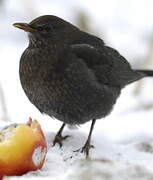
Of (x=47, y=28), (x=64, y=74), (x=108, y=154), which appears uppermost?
(x=47, y=28)

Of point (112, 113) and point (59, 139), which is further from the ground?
point (59, 139)

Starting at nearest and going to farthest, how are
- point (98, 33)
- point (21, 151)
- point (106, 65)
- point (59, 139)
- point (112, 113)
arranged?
point (21, 151) → point (59, 139) → point (106, 65) → point (112, 113) → point (98, 33)

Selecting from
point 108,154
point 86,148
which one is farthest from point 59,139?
point 108,154

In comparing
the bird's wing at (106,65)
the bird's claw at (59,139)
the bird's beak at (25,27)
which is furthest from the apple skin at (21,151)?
the bird's wing at (106,65)

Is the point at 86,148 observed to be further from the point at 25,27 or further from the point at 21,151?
the point at 21,151

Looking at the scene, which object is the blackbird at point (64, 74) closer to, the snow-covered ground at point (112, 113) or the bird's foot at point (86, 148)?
the bird's foot at point (86, 148)

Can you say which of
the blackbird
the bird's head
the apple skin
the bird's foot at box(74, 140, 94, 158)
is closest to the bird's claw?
the blackbird
